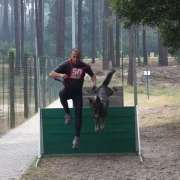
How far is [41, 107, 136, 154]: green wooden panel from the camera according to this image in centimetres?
1187

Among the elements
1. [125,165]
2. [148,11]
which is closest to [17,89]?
[148,11]

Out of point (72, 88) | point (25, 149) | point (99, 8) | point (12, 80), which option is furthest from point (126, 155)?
point (99, 8)

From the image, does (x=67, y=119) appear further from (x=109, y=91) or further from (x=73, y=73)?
(x=109, y=91)

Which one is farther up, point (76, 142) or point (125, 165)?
point (76, 142)

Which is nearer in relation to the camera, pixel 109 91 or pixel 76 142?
pixel 76 142

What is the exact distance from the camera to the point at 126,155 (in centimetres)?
1191

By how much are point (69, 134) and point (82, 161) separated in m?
0.72

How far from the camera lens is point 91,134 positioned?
39.2 feet

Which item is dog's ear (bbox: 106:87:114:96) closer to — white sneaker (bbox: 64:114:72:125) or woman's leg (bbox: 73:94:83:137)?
woman's leg (bbox: 73:94:83:137)

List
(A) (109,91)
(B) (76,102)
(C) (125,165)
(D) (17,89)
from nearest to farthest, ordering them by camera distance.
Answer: (C) (125,165)
(B) (76,102)
(A) (109,91)
(D) (17,89)

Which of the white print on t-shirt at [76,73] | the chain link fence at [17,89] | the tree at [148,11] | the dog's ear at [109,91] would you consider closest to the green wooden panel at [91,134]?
the dog's ear at [109,91]

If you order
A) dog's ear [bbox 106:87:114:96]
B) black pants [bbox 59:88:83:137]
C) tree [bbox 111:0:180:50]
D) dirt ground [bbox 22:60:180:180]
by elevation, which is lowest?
dirt ground [bbox 22:60:180:180]

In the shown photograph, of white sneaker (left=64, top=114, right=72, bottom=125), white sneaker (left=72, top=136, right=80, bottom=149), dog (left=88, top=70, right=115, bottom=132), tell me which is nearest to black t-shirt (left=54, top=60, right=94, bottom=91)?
Result: dog (left=88, top=70, right=115, bottom=132)

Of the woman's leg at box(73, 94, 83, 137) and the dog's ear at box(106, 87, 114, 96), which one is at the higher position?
the dog's ear at box(106, 87, 114, 96)
